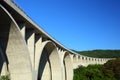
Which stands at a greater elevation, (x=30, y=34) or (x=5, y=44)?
(x=30, y=34)

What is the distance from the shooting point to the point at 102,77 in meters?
70.1

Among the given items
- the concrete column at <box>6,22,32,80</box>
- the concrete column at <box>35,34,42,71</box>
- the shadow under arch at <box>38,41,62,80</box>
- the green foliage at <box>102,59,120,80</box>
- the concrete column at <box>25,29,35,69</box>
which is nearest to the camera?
the concrete column at <box>6,22,32,80</box>

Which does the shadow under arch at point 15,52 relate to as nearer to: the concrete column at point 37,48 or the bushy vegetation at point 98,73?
the concrete column at point 37,48

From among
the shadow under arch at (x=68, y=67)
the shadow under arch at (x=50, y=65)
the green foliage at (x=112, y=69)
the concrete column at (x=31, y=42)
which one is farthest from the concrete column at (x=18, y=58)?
the green foliage at (x=112, y=69)

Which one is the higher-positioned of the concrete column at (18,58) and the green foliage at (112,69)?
the green foliage at (112,69)

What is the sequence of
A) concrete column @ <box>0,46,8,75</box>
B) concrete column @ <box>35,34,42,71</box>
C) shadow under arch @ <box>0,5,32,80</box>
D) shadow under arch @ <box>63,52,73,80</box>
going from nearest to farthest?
shadow under arch @ <box>0,5,32,80</box>
concrete column @ <box>0,46,8,75</box>
concrete column @ <box>35,34,42,71</box>
shadow under arch @ <box>63,52,73,80</box>

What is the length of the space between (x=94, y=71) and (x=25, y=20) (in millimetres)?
47520

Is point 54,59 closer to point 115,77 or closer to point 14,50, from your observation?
point 14,50

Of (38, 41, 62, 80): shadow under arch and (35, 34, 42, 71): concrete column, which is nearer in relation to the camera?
(35, 34, 42, 71): concrete column

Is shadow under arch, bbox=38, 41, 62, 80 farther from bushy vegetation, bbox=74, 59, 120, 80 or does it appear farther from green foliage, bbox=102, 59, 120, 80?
green foliage, bbox=102, 59, 120, 80

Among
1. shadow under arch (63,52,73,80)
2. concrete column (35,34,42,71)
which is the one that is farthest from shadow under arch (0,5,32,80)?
shadow under arch (63,52,73,80)

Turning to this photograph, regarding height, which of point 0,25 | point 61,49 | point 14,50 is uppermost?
point 61,49

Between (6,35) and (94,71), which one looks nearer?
(6,35)

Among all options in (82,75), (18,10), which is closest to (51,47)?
(18,10)
